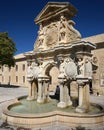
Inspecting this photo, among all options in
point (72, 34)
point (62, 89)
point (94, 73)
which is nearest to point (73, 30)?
point (72, 34)

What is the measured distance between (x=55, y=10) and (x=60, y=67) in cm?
421

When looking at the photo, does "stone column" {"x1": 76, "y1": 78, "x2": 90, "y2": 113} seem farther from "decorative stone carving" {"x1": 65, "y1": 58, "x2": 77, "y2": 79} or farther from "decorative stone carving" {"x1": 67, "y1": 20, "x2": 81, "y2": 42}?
"decorative stone carving" {"x1": 67, "y1": 20, "x2": 81, "y2": 42}

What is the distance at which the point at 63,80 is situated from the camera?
412 inches

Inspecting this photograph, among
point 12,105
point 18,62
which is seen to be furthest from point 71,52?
point 18,62

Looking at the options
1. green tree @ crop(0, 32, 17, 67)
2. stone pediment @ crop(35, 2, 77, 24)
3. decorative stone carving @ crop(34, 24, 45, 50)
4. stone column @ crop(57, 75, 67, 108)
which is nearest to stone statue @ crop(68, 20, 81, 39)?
stone pediment @ crop(35, 2, 77, 24)

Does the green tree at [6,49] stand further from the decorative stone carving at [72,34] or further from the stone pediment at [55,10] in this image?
the decorative stone carving at [72,34]

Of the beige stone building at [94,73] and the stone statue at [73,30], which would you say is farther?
the beige stone building at [94,73]

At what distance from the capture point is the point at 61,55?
10.7 metres

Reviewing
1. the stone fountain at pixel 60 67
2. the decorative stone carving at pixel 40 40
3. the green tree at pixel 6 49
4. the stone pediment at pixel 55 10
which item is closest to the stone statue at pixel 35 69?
the stone fountain at pixel 60 67

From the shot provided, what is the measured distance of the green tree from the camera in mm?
27145

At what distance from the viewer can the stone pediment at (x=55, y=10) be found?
1113 centimetres

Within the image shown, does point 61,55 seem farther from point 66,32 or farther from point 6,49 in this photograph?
point 6,49

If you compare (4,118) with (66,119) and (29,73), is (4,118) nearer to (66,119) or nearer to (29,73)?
(66,119)

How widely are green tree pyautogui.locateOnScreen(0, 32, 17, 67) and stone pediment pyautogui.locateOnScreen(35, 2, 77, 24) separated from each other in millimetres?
14891
